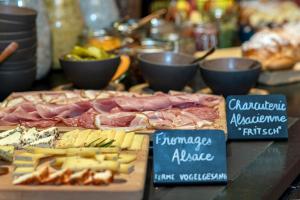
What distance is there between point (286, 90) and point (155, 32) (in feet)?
2.45

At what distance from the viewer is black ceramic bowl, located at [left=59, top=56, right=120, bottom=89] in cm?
202

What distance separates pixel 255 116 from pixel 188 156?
0.34 meters

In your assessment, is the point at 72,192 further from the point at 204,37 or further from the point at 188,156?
the point at 204,37

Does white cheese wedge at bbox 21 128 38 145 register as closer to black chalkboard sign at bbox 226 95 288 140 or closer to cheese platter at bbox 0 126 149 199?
Answer: cheese platter at bbox 0 126 149 199

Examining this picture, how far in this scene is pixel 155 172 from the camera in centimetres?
137

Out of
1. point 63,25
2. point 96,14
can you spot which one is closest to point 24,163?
point 63,25

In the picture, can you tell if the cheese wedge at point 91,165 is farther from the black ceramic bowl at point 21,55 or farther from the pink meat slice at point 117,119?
the black ceramic bowl at point 21,55

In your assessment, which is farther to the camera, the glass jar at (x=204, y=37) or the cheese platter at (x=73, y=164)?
the glass jar at (x=204, y=37)

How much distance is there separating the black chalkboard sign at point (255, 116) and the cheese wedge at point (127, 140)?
29 centimetres

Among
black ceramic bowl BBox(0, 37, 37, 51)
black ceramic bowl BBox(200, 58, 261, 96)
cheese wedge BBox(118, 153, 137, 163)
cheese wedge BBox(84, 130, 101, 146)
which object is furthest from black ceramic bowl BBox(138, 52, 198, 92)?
cheese wedge BBox(118, 153, 137, 163)

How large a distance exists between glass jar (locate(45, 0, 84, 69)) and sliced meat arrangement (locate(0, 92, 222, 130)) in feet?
2.29

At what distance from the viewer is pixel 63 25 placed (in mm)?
2445

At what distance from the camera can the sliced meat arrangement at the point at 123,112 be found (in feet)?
5.23

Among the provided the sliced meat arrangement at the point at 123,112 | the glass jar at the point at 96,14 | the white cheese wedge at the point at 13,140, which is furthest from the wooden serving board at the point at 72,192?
the glass jar at the point at 96,14
